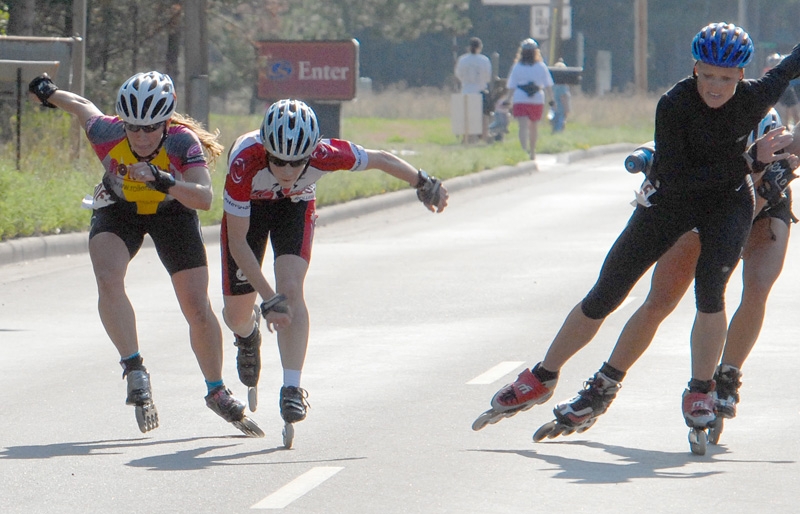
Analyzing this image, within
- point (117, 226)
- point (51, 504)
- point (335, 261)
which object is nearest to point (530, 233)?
point (335, 261)

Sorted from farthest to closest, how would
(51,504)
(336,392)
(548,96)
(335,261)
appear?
(548,96), (335,261), (336,392), (51,504)

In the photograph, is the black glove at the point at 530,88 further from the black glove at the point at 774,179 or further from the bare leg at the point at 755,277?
the black glove at the point at 774,179

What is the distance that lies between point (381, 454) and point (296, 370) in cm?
53

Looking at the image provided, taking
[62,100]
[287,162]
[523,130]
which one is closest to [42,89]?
[62,100]

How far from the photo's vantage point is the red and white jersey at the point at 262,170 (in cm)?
689

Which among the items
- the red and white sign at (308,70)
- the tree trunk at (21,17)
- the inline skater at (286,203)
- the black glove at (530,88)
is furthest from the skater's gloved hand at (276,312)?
the black glove at (530,88)

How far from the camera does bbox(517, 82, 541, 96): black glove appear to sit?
25.2 m

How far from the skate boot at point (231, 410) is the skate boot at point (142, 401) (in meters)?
0.26

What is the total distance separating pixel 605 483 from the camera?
246 inches

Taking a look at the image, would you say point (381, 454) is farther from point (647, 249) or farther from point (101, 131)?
point (101, 131)

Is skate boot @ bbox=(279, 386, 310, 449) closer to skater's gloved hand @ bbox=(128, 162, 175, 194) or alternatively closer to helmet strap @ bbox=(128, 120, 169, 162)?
skater's gloved hand @ bbox=(128, 162, 175, 194)

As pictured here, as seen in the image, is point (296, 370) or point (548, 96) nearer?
point (296, 370)

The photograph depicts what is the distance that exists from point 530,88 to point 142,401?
737 inches

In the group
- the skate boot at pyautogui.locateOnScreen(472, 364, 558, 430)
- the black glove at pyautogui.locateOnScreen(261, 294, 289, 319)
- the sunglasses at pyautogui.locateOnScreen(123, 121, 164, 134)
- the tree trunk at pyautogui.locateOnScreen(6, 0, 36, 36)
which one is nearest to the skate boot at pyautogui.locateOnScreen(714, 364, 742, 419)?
the skate boot at pyautogui.locateOnScreen(472, 364, 558, 430)
